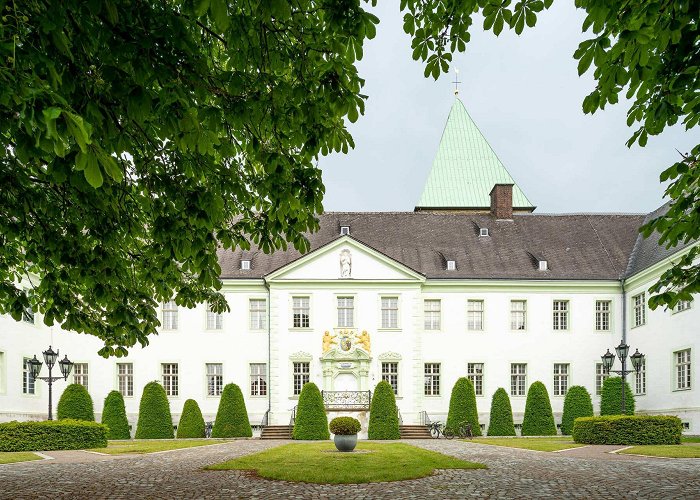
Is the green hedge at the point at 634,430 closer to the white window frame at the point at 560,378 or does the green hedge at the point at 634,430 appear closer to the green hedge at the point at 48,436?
the white window frame at the point at 560,378

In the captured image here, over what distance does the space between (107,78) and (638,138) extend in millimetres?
4561

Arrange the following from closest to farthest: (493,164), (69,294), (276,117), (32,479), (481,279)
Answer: (276,117) < (69,294) < (32,479) < (481,279) < (493,164)

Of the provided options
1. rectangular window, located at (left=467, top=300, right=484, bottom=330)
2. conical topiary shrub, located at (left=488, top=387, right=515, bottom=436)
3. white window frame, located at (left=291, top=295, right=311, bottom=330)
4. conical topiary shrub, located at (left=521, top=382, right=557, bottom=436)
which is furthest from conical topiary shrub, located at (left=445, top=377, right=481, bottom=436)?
white window frame, located at (left=291, top=295, right=311, bottom=330)

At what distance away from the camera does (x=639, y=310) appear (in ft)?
94.5

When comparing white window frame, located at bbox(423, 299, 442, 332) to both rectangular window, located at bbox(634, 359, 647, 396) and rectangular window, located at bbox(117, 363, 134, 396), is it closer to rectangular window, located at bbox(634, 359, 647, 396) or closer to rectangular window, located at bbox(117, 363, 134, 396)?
rectangular window, located at bbox(634, 359, 647, 396)

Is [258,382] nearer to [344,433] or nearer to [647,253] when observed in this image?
[344,433]

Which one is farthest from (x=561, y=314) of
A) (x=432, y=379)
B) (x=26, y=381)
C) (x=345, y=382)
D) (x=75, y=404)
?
(x=26, y=381)

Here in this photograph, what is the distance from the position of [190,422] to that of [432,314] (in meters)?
11.2

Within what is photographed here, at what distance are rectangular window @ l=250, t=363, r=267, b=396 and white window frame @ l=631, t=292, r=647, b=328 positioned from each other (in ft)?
52.1

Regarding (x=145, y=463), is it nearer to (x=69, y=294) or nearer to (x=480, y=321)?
(x=69, y=294)

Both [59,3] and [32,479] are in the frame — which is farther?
[32,479]

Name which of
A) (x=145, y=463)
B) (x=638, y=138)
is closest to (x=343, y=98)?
(x=638, y=138)

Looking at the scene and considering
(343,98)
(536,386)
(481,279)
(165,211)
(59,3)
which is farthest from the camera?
(481,279)

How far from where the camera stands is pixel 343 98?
18.9 ft
